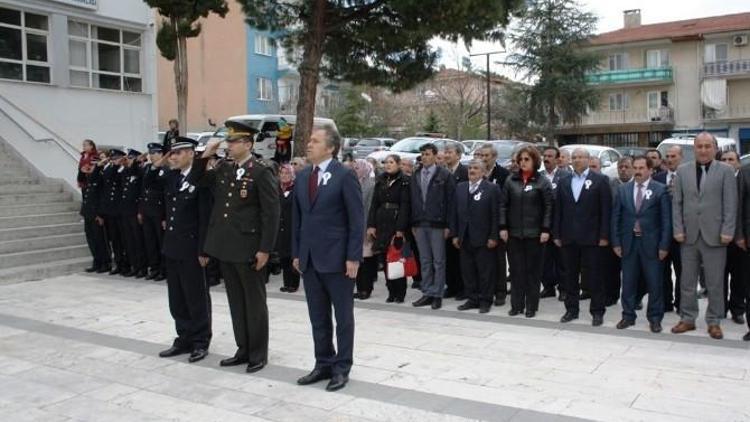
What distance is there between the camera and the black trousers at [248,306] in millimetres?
5793

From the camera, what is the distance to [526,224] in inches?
307

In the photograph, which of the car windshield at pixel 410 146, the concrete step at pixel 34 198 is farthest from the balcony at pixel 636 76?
the concrete step at pixel 34 198

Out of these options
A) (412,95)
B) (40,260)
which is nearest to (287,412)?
(40,260)

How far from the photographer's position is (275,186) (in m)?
5.78

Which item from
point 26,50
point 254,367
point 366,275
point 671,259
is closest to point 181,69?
point 26,50

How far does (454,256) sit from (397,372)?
3.46 meters

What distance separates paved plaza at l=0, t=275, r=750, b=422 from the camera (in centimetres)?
493

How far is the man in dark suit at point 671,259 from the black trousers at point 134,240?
7.42m

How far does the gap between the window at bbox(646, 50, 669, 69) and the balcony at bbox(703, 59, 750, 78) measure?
9.84 feet

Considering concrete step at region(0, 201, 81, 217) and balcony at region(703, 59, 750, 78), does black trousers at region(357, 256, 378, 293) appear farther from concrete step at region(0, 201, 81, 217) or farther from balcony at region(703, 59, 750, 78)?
balcony at region(703, 59, 750, 78)

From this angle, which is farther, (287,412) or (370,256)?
(370,256)

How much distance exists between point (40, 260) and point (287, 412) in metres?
7.98

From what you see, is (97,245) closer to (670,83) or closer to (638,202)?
(638,202)

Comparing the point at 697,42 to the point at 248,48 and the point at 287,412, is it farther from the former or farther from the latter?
the point at 287,412
